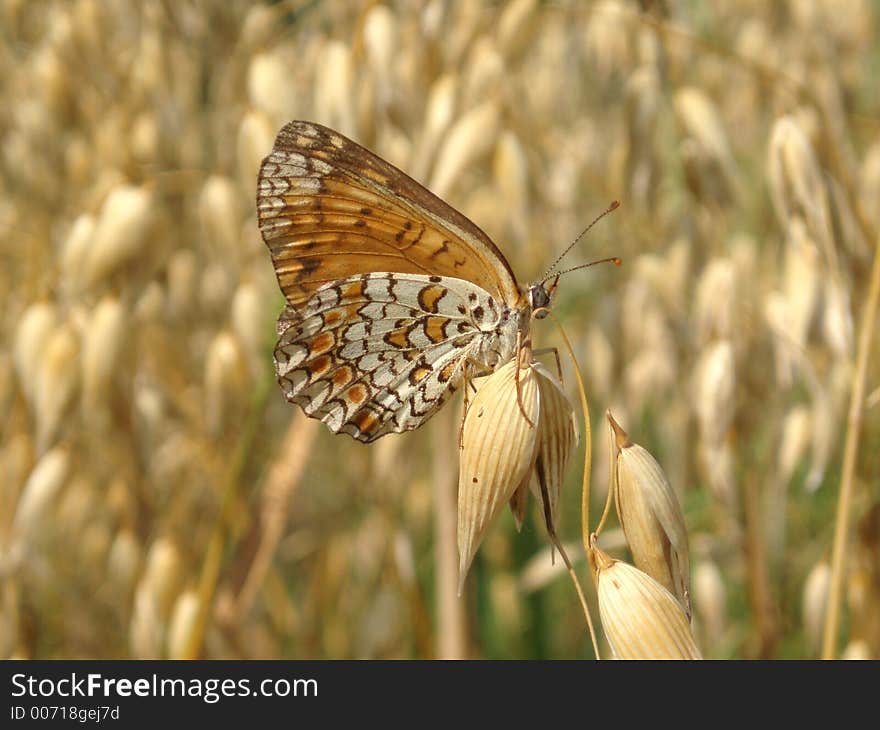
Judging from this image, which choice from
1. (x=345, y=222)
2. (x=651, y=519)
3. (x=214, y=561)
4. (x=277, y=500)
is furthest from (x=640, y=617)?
(x=277, y=500)

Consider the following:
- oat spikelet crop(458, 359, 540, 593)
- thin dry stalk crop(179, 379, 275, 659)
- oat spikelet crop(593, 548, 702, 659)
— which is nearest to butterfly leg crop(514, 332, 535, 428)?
oat spikelet crop(458, 359, 540, 593)

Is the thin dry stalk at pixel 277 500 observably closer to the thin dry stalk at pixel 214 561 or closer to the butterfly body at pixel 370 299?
the thin dry stalk at pixel 214 561

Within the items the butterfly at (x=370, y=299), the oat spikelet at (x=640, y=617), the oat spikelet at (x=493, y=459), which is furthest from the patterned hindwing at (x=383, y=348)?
the oat spikelet at (x=640, y=617)

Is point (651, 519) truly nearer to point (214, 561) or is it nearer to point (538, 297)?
point (538, 297)

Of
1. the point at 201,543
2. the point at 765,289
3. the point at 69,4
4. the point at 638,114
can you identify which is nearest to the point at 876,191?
the point at 765,289

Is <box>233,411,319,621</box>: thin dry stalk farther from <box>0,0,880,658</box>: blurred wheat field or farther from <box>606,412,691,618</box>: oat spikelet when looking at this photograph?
<box>606,412,691,618</box>: oat spikelet

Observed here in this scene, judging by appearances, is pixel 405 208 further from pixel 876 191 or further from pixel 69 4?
pixel 69 4

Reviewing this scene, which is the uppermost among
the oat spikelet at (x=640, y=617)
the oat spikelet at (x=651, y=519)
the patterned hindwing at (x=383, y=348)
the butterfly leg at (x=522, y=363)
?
the patterned hindwing at (x=383, y=348)

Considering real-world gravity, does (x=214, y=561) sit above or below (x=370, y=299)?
below
